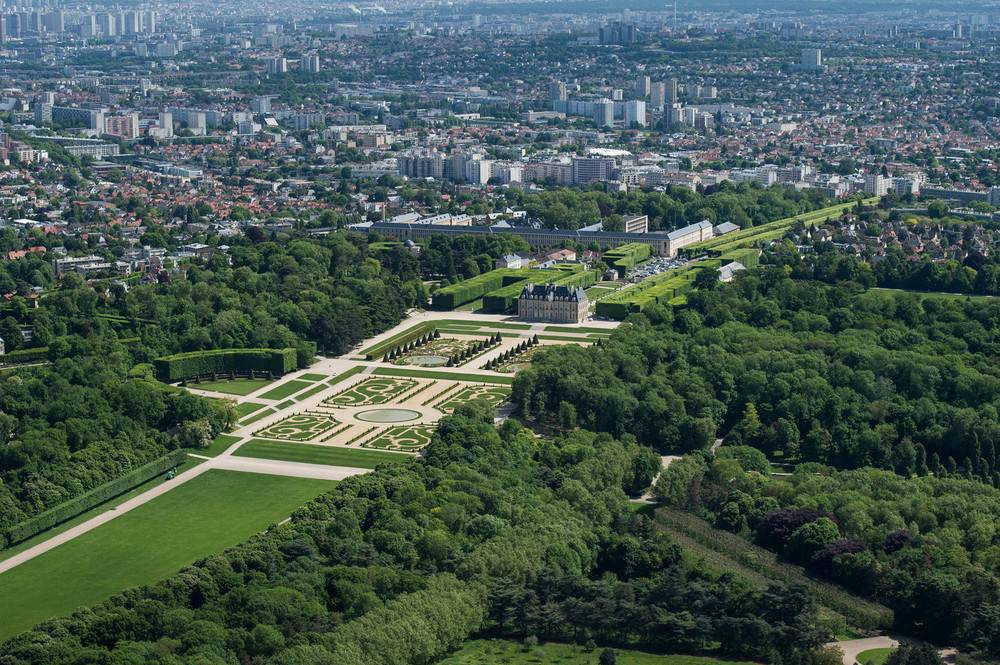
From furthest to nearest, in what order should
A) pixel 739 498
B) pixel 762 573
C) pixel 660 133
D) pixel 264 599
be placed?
1. pixel 660 133
2. pixel 739 498
3. pixel 762 573
4. pixel 264 599

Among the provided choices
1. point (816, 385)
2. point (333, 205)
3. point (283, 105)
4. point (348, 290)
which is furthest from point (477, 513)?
point (283, 105)

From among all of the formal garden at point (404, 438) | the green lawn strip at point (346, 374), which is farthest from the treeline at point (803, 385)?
the green lawn strip at point (346, 374)

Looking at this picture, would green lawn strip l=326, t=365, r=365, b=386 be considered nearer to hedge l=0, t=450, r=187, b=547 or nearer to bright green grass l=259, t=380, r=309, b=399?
bright green grass l=259, t=380, r=309, b=399

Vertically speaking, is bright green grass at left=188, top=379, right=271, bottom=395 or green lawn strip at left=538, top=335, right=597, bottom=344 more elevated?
green lawn strip at left=538, top=335, right=597, bottom=344

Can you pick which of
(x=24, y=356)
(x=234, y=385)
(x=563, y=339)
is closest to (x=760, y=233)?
(x=563, y=339)

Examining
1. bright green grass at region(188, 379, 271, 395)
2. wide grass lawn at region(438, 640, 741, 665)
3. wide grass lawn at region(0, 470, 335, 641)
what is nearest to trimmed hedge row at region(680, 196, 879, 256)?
bright green grass at region(188, 379, 271, 395)

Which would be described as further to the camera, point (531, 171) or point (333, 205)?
point (531, 171)

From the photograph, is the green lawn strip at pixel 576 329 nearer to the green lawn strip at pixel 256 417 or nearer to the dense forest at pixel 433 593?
the green lawn strip at pixel 256 417

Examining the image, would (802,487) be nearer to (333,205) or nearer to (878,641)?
(878,641)
